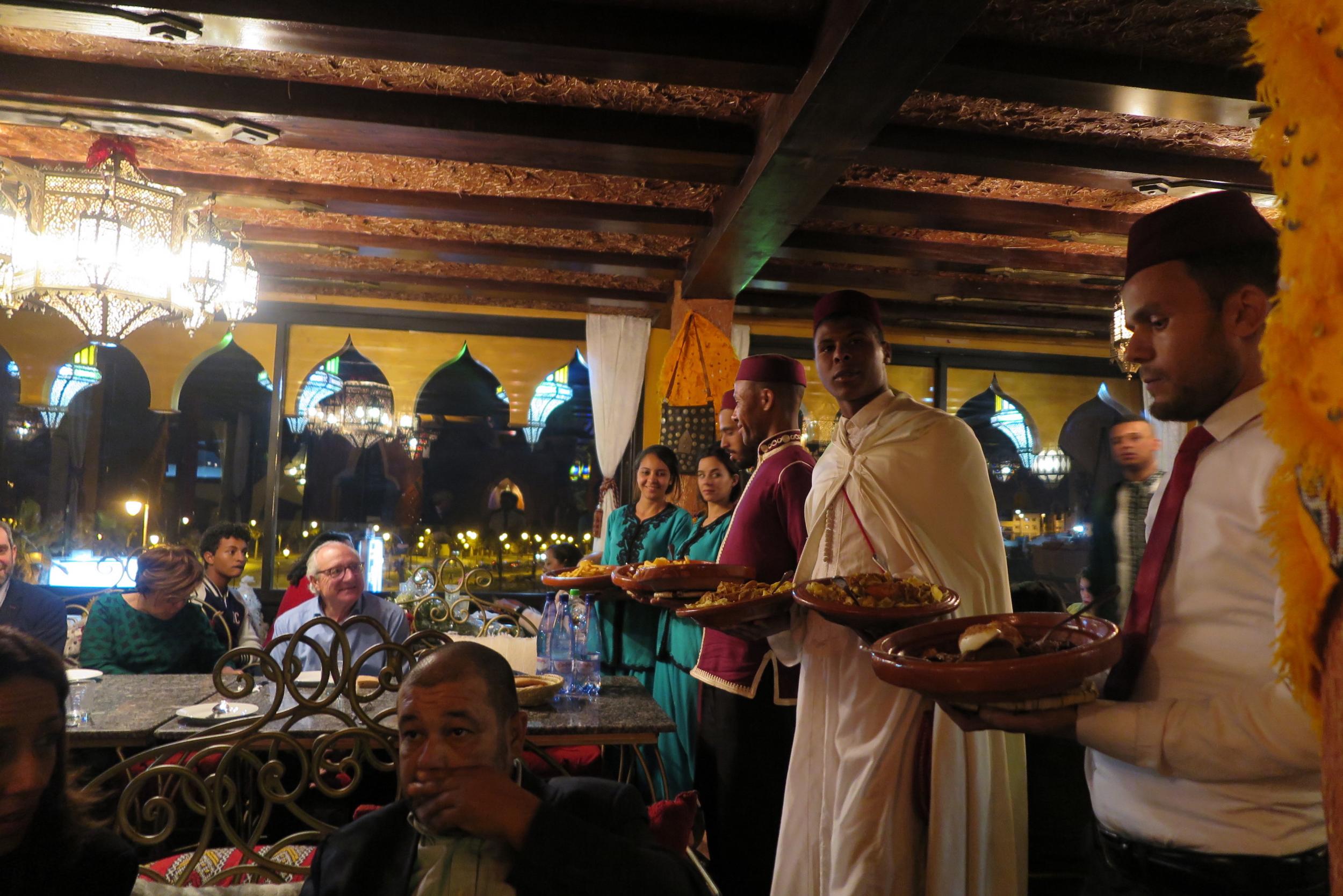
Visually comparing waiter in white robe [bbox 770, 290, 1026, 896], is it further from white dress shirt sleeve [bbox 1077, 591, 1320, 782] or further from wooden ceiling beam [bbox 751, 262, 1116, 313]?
wooden ceiling beam [bbox 751, 262, 1116, 313]

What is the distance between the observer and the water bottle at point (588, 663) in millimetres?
2795

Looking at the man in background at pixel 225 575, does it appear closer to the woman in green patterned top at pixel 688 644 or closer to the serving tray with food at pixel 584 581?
the serving tray with food at pixel 584 581

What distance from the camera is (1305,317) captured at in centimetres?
72

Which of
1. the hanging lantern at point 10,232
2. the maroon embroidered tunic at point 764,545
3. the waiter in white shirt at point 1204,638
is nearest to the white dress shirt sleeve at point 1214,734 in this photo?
the waiter in white shirt at point 1204,638

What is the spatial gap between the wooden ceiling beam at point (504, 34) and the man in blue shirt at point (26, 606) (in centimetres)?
213

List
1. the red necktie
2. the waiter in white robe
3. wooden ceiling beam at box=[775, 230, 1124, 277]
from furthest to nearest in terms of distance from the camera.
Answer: wooden ceiling beam at box=[775, 230, 1124, 277] < the waiter in white robe < the red necktie

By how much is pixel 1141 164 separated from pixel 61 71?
4.45 metres

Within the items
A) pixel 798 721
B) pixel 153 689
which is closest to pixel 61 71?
pixel 153 689

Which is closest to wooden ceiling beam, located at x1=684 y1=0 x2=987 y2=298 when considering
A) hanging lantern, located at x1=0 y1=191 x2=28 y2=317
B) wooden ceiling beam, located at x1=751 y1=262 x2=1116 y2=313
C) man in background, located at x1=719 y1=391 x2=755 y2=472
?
man in background, located at x1=719 y1=391 x2=755 y2=472

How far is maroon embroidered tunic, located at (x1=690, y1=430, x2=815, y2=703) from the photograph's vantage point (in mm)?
2949

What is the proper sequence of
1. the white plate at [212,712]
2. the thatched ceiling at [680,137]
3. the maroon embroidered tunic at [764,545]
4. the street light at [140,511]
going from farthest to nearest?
1. the street light at [140,511]
2. the maroon embroidered tunic at [764,545]
3. the thatched ceiling at [680,137]
4. the white plate at [212,712]

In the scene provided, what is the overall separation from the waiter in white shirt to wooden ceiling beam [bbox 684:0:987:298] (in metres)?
1.30

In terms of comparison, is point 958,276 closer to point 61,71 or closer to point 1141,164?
point 1141,164

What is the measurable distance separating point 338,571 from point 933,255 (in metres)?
3.88
